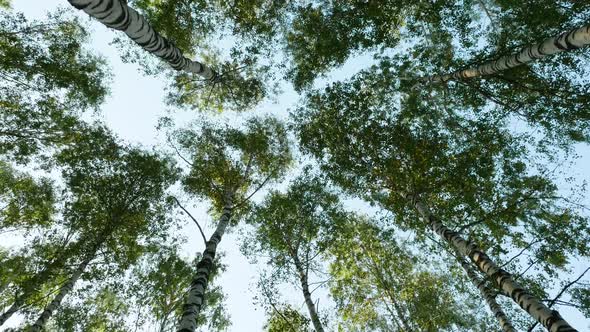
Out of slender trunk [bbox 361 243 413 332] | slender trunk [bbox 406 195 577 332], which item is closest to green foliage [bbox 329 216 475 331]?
slender trunk [bbox 361 243 413 332]

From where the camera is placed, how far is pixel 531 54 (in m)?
8.68

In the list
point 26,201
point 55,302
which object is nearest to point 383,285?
point 55,302

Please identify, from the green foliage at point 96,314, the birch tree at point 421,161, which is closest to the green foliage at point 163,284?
the green foliage at point 96,314

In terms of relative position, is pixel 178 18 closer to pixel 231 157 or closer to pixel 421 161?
pixel 231 157

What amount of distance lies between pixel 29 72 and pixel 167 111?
5620mm

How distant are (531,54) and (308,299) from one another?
10343 millimetres

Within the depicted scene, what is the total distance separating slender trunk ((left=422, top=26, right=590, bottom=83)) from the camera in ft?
22.8

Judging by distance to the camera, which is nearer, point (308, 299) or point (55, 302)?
point (55, 302)

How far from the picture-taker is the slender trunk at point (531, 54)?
22.8 ft

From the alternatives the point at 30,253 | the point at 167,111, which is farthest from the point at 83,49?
the point at 30,253

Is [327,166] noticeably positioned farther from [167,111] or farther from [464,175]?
[167,111]

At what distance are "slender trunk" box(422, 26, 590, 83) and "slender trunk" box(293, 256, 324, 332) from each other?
30.4ft

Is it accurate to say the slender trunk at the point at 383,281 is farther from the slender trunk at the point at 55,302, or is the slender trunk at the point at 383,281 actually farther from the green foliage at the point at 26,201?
the green foliage at the point at 26,201

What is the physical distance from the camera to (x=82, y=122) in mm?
14289
